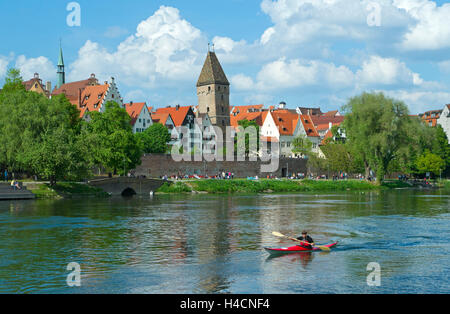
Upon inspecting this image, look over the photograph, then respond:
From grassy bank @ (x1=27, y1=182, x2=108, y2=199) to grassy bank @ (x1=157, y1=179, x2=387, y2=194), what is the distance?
42.9ft

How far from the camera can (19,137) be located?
69.6 m

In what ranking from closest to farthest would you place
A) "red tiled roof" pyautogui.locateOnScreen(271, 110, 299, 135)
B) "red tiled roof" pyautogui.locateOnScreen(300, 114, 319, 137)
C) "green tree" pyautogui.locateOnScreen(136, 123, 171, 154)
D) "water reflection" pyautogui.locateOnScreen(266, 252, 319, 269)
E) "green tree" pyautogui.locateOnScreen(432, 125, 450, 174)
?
1. "water reflection" pyautogui.locateOnScreen(266, 252, 319, 269)
2. "green tree" pyautogui.locateOnScreen(136, 123, 171, 154)
3. "green tree" pyautogui.locateOnScreen(432, 125, 450, 174)
4. "red tiled roof" pyautogui.locateOnScreen(271, 110, 299, 135)
5. "red tiled roof" pyautogui.locateOnScreen(300, 114, 319, 137)

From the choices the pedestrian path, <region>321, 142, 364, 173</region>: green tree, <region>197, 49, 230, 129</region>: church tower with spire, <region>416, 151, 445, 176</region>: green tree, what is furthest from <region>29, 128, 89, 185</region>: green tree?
<region>197, 49, 230, 129</region>: church tower with spire

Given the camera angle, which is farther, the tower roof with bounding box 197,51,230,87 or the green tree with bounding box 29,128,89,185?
the tower roof with bounding box 197,51,230,87

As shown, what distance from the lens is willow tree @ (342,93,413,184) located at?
88.8 meters

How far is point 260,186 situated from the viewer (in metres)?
93.0

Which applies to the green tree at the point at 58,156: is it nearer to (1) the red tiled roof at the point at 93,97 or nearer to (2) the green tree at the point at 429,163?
(1) the red tiled roof at the point at 93,97

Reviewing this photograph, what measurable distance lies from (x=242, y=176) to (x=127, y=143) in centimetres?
3928

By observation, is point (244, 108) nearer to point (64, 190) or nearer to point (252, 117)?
point (252, 117)

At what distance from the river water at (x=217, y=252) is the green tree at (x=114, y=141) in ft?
93.5

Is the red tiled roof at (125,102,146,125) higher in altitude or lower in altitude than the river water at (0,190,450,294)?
higher

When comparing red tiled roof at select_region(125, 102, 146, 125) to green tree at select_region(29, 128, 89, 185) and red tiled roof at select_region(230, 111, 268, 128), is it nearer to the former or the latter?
red tiled roof at select_region(230, 111, 268, 128)
